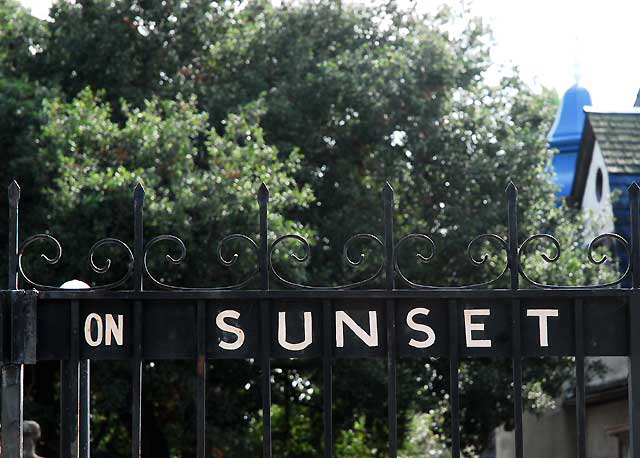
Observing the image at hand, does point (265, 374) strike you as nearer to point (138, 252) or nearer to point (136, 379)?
point (136, 379)

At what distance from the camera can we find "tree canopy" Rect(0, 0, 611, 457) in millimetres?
16516

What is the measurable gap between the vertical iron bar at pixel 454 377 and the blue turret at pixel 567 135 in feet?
73.7

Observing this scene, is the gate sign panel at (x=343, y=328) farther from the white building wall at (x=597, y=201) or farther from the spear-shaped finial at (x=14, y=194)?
the white building wall at (x=597, y=201)

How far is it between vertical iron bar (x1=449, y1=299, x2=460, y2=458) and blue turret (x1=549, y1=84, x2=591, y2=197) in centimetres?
2247

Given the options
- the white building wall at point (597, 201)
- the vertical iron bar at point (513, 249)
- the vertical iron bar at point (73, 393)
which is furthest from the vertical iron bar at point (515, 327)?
the white building wall at point (597, 201)

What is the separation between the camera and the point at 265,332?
549 centimetres

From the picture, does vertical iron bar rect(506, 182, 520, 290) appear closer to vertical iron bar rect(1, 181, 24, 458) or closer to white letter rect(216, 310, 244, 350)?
white letter rect(216, 310, 244, 350)

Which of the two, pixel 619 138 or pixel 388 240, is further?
pixel 619 138

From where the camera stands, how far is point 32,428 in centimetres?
1070

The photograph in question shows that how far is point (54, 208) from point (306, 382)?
5.22 metres

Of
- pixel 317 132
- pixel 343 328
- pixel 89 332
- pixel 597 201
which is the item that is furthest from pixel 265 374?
pixel 597 201

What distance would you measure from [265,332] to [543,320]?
135 cm

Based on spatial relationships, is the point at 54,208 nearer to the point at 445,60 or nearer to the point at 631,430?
the point at 445,60

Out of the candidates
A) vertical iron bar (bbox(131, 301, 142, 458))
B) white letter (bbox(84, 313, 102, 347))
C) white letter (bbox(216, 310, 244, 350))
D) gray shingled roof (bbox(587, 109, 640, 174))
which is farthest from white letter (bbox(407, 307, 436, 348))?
gray shingled roof (bbox(587, 109, 640, 174))
